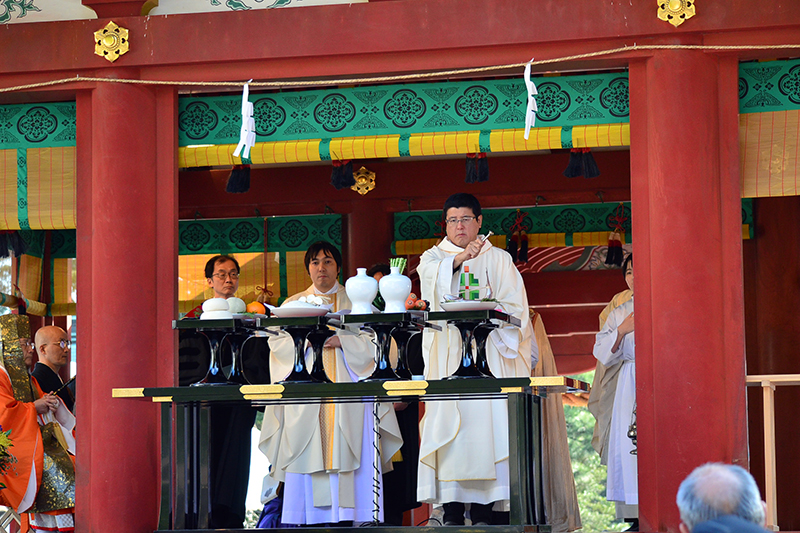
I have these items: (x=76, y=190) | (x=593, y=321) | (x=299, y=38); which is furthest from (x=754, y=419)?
(x=76, y=190)

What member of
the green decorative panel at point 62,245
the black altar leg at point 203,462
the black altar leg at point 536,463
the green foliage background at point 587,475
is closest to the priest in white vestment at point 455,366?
the black altar leg at point 536,463

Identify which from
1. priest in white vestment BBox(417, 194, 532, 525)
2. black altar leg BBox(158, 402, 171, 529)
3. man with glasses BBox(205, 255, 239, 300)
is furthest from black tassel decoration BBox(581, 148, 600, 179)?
black altar leg BBox(158, 402, 171, 529)

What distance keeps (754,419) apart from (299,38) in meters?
4.57

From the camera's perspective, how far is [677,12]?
16.7 ft

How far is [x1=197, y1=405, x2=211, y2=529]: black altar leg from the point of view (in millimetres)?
4617

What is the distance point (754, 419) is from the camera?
782 centimetres

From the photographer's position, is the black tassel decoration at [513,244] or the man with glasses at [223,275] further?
the black tassel decoration at [513,244]

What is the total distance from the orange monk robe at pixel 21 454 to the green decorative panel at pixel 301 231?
11.3 feet

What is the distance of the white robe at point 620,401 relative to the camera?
6.07 meters

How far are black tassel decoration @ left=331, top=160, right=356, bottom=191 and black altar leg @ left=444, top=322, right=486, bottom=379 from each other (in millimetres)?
1784

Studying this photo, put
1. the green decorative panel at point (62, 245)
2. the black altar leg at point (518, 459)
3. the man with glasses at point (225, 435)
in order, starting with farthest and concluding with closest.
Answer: the green decorative panel at point (62, 245)
the man with glasses at point (225, 435)
the black altar leg at point (518, 459)

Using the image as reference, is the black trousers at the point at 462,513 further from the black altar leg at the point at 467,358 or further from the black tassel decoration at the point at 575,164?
the black tassel decoration at the point at 575,164

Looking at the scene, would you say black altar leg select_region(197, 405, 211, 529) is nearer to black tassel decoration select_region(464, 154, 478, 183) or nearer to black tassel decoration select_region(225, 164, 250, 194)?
black tassel decoration select_region(225, 164, 250, 194)

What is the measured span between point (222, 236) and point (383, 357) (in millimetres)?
4428
